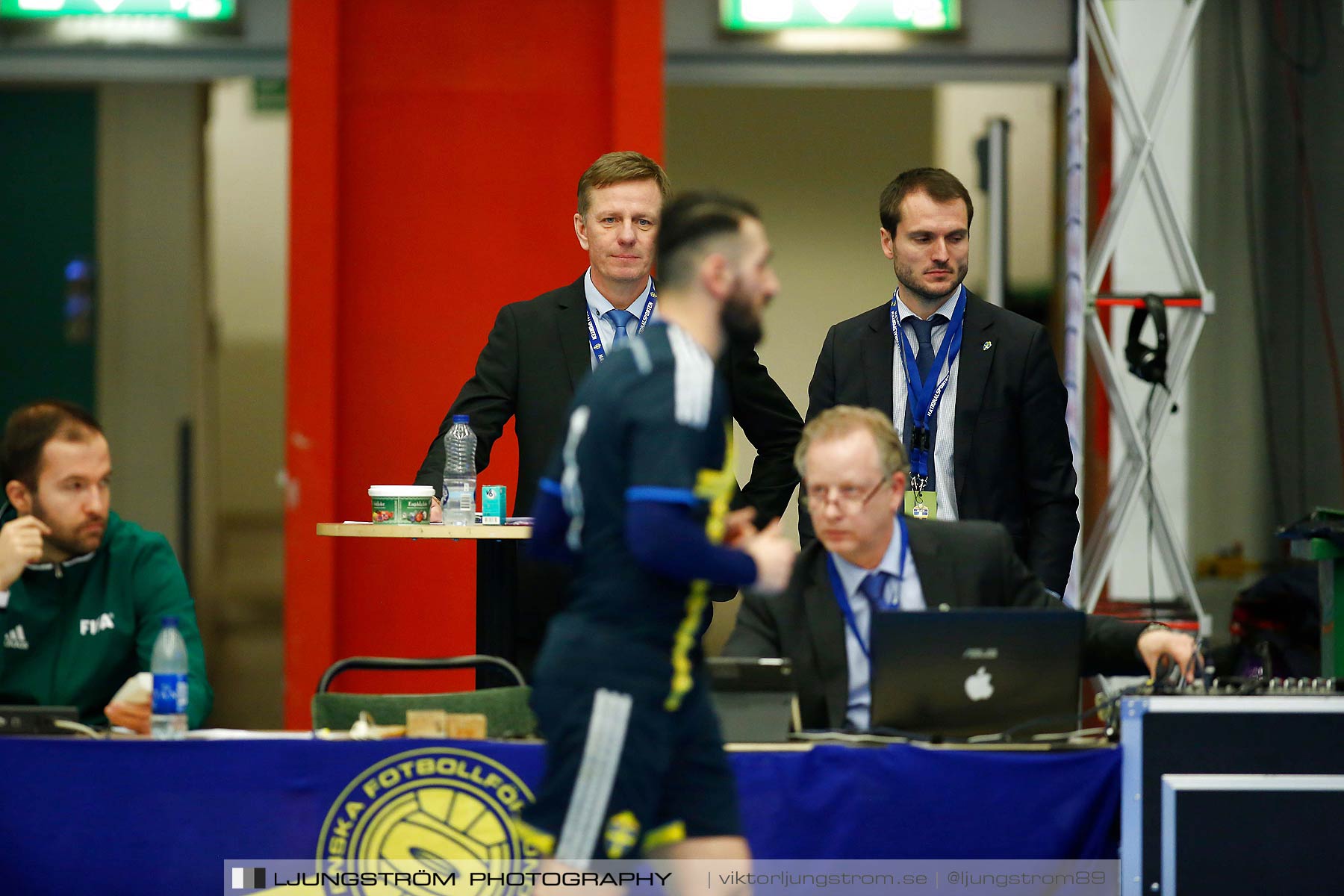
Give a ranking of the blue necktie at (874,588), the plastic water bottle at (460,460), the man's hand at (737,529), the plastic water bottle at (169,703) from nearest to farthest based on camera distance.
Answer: the man's hand at (737,529) < the plastic water bottle at (169,703) < the blue necktie at (874,588) < the plastic water bottle at (460,460)

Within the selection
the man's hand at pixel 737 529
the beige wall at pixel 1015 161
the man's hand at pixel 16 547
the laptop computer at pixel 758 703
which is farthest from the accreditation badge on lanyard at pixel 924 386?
the beige wall at pixel 1015 161

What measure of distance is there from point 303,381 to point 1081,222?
3.17 m

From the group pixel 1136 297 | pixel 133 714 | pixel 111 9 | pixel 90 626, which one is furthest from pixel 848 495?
pixel 111 9

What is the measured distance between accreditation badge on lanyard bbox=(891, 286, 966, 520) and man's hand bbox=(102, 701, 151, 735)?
2.00 metres

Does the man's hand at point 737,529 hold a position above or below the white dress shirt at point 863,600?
above

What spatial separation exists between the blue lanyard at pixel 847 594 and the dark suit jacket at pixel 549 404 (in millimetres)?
956

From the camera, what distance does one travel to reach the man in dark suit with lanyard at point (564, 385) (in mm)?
4383

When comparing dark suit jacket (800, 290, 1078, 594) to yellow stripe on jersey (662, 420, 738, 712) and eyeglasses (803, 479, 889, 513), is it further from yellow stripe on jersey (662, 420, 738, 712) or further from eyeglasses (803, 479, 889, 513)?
yellow stripe on jersey (662, 420, 738, 712)

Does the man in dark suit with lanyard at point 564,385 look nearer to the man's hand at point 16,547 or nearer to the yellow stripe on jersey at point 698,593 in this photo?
the man's hand at point 16,547

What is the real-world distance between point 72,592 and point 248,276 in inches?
130

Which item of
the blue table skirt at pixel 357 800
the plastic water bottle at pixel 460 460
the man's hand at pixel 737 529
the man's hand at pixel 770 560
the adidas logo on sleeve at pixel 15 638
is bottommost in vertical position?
the blue table skirt at pixel 357 800

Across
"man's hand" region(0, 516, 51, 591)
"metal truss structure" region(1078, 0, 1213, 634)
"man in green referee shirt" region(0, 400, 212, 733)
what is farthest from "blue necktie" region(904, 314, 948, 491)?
"man's hand" region(0, 516, 51, 591)

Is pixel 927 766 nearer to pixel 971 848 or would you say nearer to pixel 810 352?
pixel 971 848

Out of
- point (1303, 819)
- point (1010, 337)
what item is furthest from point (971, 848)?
point (1010, 337)
